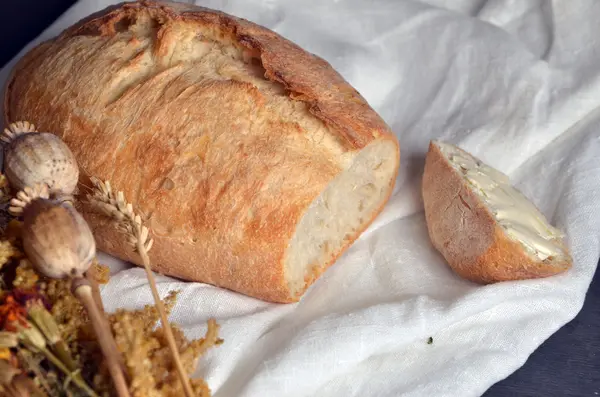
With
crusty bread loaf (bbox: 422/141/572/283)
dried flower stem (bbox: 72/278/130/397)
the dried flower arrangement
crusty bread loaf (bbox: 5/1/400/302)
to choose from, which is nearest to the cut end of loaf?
crusty bread loaf (bbox: 5/1/400/302)

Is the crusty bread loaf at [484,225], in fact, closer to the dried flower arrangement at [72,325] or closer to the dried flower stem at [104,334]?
the dried flower arrangement at [72,325]

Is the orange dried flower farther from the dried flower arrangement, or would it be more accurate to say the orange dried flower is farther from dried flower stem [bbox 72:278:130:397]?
dried flower stem [bbox 72:278:130:397]

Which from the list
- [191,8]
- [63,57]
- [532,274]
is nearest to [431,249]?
[532,274]

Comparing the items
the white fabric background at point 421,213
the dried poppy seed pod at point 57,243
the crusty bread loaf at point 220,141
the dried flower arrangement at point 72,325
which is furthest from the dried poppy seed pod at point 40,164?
the white fabric background at point 421,213

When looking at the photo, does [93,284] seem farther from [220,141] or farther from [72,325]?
[220,141]

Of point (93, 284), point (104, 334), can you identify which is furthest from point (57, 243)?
point (104, 334)

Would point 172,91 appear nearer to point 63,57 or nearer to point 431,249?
point 63,57
